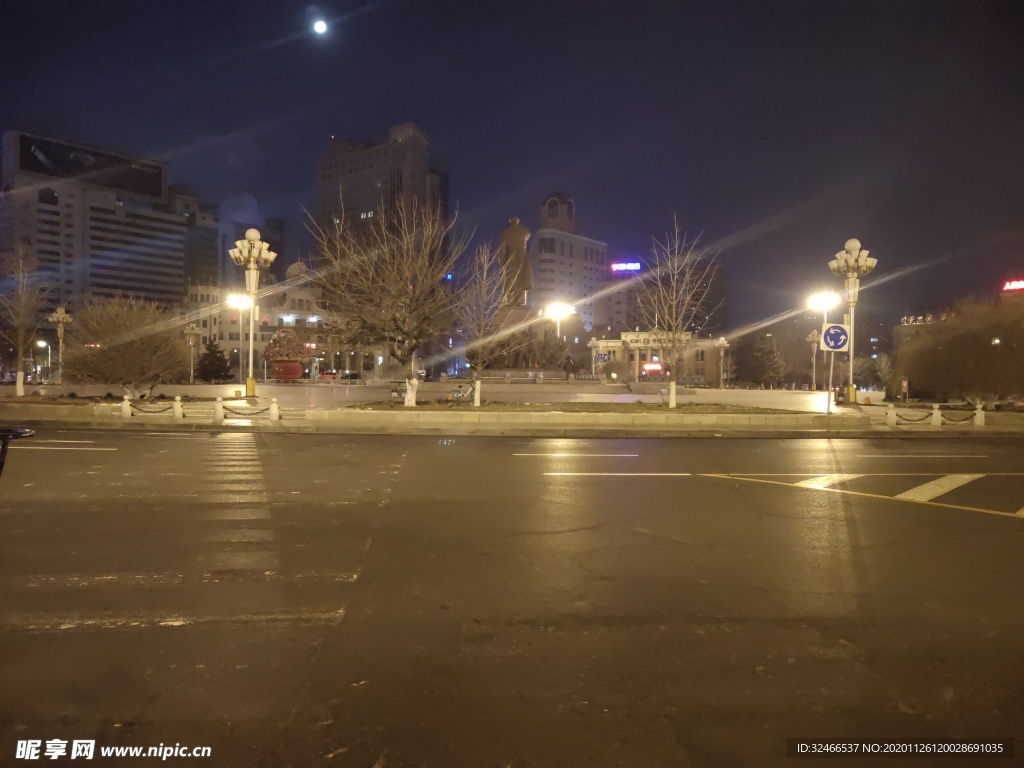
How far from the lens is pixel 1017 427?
75.2 ft

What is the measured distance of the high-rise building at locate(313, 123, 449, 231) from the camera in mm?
158500

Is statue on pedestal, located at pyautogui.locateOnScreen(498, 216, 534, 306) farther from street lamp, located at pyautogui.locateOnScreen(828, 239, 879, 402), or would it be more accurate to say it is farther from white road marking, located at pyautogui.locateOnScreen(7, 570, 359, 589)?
white road marking, located at pyautogui.locateOnScreen(7, 570, 359, 589)

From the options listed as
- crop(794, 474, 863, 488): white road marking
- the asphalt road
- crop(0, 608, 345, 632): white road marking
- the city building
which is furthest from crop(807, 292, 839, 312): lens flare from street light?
the city building

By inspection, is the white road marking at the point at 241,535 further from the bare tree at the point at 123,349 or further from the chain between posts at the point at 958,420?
the chain between posts at the point at 958,420

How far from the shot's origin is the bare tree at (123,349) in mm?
27781

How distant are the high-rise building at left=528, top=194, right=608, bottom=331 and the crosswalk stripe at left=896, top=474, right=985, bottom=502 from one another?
503ft

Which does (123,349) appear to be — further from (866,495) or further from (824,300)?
(824,300)

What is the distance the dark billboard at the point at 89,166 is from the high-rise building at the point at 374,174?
38422 millimetres

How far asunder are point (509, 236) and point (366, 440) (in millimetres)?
37709

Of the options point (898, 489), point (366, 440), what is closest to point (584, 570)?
point (898, 489)

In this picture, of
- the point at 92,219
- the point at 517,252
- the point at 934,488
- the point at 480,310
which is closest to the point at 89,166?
the point at 92,219

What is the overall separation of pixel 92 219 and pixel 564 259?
4440 inches

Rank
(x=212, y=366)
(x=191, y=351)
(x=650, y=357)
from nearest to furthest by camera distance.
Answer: (x=191, y=351)
(x=212, y=366)
(x=650, y=357)

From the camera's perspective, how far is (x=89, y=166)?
14350 cm
